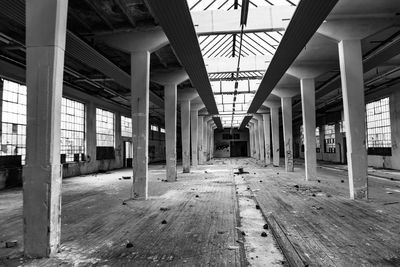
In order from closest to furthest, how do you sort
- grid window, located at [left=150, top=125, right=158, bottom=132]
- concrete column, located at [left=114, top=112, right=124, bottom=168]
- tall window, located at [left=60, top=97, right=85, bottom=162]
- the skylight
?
the skylight < tall window, located at [left=60, top=97, right=85, bottom=162] < concrete column, located at [left=114, top=112, right=124, bottom=168] < grid window, located at [left=150, top=125, right=158, bottom=132]

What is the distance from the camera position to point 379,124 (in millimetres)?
25828

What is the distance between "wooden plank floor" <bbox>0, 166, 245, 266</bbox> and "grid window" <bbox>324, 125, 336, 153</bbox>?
30.6 m

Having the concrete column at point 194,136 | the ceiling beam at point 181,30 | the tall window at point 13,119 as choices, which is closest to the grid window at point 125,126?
the concrete column at point 194,136

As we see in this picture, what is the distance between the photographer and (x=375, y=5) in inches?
401

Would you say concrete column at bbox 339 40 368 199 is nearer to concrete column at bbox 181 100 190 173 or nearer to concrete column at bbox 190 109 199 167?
concrete column at bbox 181 100 190 173

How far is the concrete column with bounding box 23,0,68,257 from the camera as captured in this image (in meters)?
5.23

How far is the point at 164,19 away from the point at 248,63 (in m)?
9.96

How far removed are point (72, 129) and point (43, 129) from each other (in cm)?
1842

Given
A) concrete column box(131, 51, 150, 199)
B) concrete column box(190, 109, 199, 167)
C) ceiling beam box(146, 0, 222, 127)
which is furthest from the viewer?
concrete column box(190, 109, 199, 167)

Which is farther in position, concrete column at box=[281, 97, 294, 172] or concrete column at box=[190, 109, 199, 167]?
concrete column at box=[190, 109, 199, 167]

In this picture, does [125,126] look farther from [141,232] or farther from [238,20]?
[141,232]

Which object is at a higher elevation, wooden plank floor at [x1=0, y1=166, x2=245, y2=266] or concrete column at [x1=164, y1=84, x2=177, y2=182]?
concrete column at [x1=164, y1=84, x2=177, y2=182]

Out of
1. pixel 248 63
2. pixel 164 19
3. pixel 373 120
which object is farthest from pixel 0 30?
pixel 373 120

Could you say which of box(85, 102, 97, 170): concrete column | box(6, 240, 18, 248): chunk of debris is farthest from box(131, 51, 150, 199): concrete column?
box(85, 102, 97, 170): concrete column
